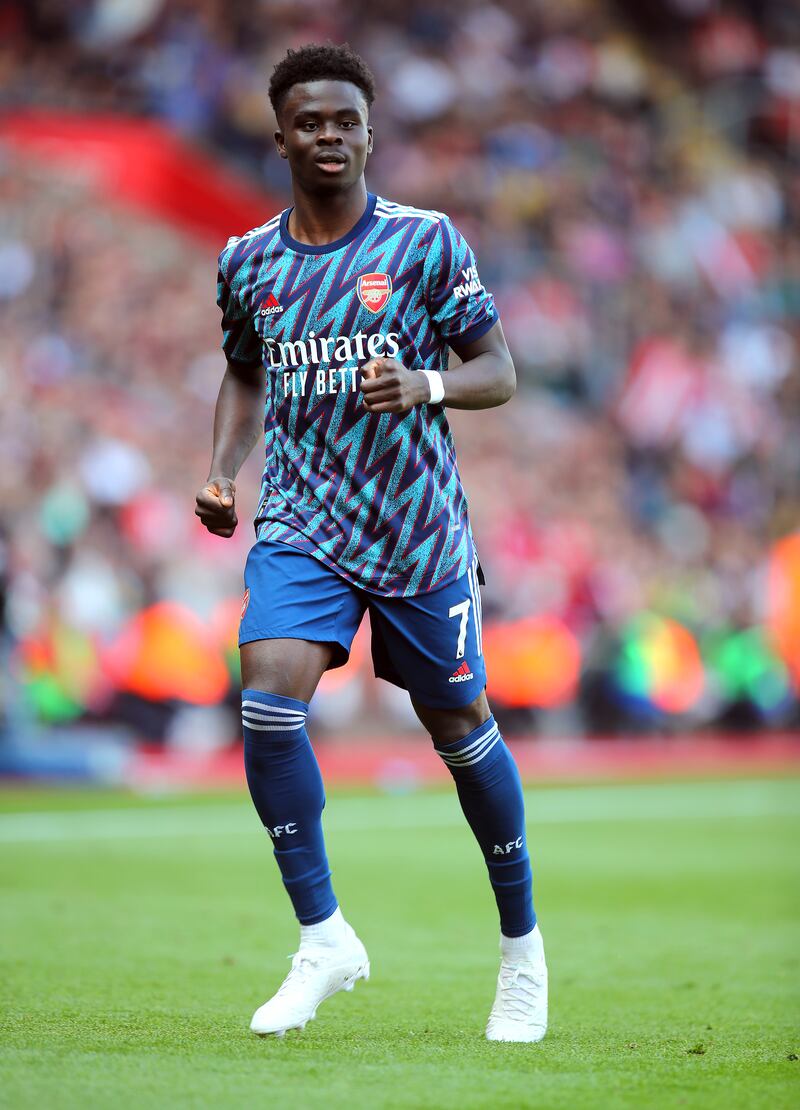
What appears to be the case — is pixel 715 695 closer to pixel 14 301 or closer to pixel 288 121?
pixel 14 301

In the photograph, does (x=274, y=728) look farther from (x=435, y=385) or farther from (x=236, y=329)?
(x=236, y=329)

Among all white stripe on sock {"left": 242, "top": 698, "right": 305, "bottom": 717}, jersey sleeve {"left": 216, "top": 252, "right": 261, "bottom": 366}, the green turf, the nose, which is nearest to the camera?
the green turf

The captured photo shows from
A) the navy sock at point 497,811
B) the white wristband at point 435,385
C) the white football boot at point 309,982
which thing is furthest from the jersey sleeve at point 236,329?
the white football boot at point 309,982

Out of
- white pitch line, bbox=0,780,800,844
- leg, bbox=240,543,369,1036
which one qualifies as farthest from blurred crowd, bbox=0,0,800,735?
leg, bbox=240,543,369,1036

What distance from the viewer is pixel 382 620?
4445mm

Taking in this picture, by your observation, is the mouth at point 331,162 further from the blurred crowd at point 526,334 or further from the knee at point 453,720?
the blurred crowd at point 526,334

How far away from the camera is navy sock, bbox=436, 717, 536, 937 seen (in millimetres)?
4461

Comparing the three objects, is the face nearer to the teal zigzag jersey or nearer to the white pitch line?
the teal zigzag jersey

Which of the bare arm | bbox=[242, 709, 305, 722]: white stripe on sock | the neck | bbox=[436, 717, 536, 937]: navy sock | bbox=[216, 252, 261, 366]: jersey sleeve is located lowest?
bbox=[436, 717, 536, 937]: navy sock

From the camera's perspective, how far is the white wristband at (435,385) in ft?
14.0

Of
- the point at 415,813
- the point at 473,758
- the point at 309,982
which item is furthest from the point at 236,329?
the point at 415,813

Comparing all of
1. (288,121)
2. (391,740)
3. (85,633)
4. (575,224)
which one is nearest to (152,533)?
(85,633)

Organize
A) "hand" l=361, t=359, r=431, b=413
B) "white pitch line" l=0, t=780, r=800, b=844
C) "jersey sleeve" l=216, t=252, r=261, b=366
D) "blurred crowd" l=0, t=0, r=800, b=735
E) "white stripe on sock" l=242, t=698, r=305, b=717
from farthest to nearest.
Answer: "blurred crowd" l=0, t=0, r=800, b=735, "white pitch line" l=0, t=780, r=800, b=844, "jersey sleeve" l=216, t=252, r=261, b=366, "white stripe on sock" l=242, t=698, r=305, b=717, "hand" l=361, t=359, r=431, b=413

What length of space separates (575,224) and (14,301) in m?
8.89
